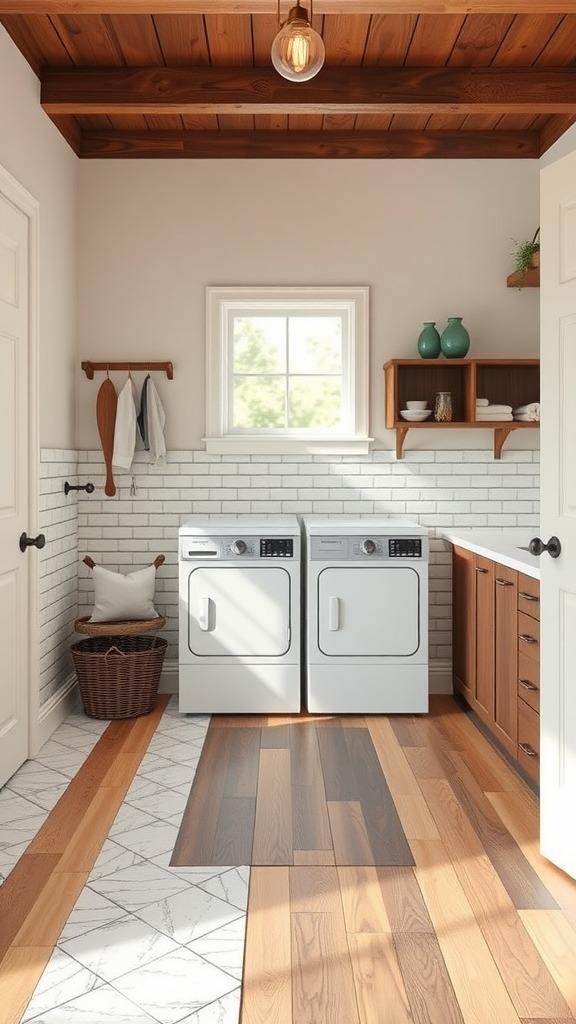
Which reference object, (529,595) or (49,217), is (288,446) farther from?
(529,595)

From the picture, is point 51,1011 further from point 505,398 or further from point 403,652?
point 505,398

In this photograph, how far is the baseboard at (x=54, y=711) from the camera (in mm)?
3732

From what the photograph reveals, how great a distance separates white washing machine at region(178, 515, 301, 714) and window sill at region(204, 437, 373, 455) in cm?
59

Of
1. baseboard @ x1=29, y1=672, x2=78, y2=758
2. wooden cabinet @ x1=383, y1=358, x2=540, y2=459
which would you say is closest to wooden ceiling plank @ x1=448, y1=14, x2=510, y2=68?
wooden cabinet @ x1=383, y1=358, x2=540, y2=459

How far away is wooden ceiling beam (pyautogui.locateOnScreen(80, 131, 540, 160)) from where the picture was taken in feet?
15.4

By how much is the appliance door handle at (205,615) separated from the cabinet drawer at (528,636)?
5.03ft

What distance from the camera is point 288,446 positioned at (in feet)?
15.7

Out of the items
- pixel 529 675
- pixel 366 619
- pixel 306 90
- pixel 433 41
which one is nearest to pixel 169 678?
pixel 366 619

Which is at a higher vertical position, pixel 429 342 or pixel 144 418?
pixel 429 342

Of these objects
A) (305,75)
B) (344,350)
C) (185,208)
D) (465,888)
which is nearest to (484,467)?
(344,350)

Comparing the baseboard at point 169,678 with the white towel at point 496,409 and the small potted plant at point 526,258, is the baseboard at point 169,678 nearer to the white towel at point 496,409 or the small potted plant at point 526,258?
the white towel at point 496,409

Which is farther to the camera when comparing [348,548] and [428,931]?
[348,548]

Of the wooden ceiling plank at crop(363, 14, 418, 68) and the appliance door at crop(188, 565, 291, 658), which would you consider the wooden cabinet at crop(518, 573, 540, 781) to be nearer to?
the appliance door at crop(188, 565, 291, 658)

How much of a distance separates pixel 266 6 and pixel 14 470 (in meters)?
1.97
